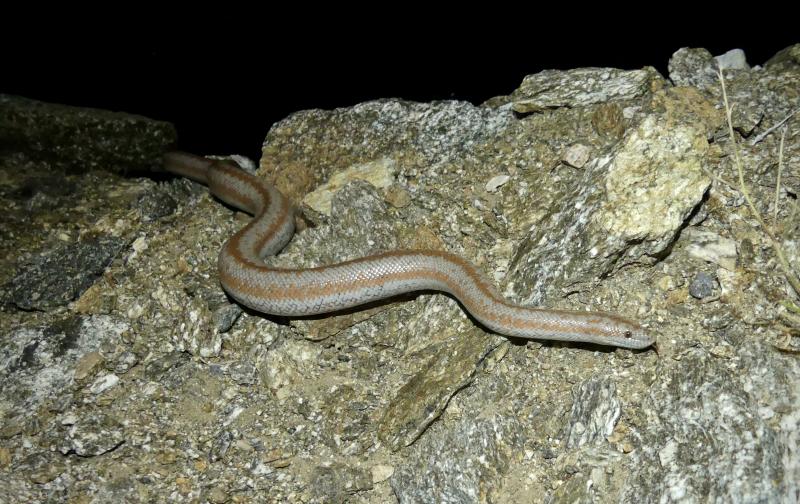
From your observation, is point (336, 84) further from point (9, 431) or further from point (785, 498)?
point (785, 498)

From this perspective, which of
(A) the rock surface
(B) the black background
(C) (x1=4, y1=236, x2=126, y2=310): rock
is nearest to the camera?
(A) the rock surface

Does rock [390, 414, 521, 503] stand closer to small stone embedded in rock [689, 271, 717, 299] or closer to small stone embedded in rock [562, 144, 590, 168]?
small stone embedded in rock [689, 271, 717, 299]

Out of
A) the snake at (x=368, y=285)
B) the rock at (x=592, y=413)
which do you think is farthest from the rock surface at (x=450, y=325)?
the snake at (x=368, y=285)

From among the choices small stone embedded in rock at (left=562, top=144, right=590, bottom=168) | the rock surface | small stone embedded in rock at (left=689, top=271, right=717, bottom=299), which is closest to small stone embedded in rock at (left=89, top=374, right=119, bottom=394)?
the rock surface

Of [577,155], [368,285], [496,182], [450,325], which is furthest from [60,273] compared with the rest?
[577,155]

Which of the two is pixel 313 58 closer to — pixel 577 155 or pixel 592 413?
pixel 577 155

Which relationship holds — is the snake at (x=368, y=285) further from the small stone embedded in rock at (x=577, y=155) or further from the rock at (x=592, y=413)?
the small stone embedded in rock at (x=577, y=155)
